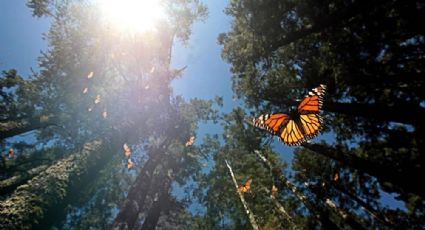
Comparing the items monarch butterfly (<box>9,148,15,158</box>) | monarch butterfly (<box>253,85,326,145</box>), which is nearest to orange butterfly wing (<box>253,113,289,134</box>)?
monarch butterfly (<box>253,85,326,145</box>)

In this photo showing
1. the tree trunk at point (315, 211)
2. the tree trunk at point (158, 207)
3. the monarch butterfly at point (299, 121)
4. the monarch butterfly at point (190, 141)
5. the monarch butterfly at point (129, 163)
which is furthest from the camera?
the monarch butterfly at point (129, 163)

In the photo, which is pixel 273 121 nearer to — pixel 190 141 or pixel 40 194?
pixel 40 194

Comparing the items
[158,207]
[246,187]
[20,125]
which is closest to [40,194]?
[246,187]

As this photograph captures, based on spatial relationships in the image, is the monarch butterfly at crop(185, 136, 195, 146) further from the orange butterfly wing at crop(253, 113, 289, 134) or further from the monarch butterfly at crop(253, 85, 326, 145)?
the orange butterfly wing at crop(253, 113, 289, 134)

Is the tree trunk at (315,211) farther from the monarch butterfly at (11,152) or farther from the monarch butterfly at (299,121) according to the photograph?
the monarch butterfly at (11,152)

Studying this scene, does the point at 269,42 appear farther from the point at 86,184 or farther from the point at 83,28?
the point at 83,28

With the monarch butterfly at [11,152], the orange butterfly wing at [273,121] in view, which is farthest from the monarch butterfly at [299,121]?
the monarch butterfly at [11,152]

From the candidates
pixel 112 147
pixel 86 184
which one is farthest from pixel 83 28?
pixel 86 184
